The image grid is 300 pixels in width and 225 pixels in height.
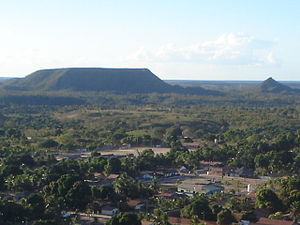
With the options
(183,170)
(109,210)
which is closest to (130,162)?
(183,170)

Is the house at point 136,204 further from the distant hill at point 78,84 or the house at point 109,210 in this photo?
the distant hill at point 78,84

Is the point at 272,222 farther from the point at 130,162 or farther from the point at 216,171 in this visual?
the point at 130,162

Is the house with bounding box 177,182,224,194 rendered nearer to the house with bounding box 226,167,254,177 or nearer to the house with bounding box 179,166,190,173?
the house with bounding box 226,167,254,177

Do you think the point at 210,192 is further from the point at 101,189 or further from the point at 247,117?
the point at 247,117

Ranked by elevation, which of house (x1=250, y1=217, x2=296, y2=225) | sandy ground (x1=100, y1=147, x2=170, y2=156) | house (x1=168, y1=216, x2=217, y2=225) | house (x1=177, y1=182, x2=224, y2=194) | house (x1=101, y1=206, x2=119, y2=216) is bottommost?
sandy ground (x1=100, y1=147, x2=170, y2=156)

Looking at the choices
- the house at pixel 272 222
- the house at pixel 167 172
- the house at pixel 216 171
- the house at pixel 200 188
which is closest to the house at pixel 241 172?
the house at pixel 216 171

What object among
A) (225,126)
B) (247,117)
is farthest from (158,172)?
(247,117)

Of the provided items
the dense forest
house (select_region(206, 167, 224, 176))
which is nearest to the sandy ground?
the dense forest

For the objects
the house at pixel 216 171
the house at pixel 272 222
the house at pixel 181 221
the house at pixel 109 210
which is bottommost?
the house at pixel 216 171
